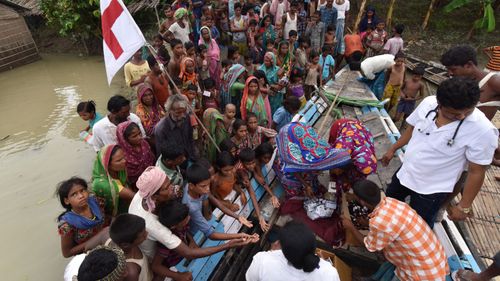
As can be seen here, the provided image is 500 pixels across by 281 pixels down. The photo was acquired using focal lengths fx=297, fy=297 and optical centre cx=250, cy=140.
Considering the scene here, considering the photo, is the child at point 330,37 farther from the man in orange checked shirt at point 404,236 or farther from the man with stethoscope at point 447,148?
the man in orange checked shirt at point 404,236

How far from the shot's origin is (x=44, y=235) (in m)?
4.54

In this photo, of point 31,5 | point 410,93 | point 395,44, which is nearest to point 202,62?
point 410,93

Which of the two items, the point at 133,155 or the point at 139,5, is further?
the point at 139,5

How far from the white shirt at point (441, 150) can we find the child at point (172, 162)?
6.85ft

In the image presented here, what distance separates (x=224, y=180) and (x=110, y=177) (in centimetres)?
111

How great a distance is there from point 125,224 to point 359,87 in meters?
6.29

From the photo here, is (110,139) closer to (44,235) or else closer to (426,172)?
(44,235)

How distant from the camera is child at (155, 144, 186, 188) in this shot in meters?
2.80

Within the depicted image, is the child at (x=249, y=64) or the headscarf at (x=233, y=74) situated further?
the child at (x=249, y=64)

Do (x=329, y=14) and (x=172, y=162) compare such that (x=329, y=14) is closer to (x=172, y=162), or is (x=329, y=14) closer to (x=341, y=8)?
(x=341, y=8)

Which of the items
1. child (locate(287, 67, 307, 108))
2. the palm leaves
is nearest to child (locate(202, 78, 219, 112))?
child (locate(287, 67, 307, 108))

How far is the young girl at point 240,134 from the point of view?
366 cm

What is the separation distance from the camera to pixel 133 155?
321 centimetres

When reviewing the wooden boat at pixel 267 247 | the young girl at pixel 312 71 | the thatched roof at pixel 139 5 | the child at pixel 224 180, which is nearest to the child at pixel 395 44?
the young girl at pixel 312 71
